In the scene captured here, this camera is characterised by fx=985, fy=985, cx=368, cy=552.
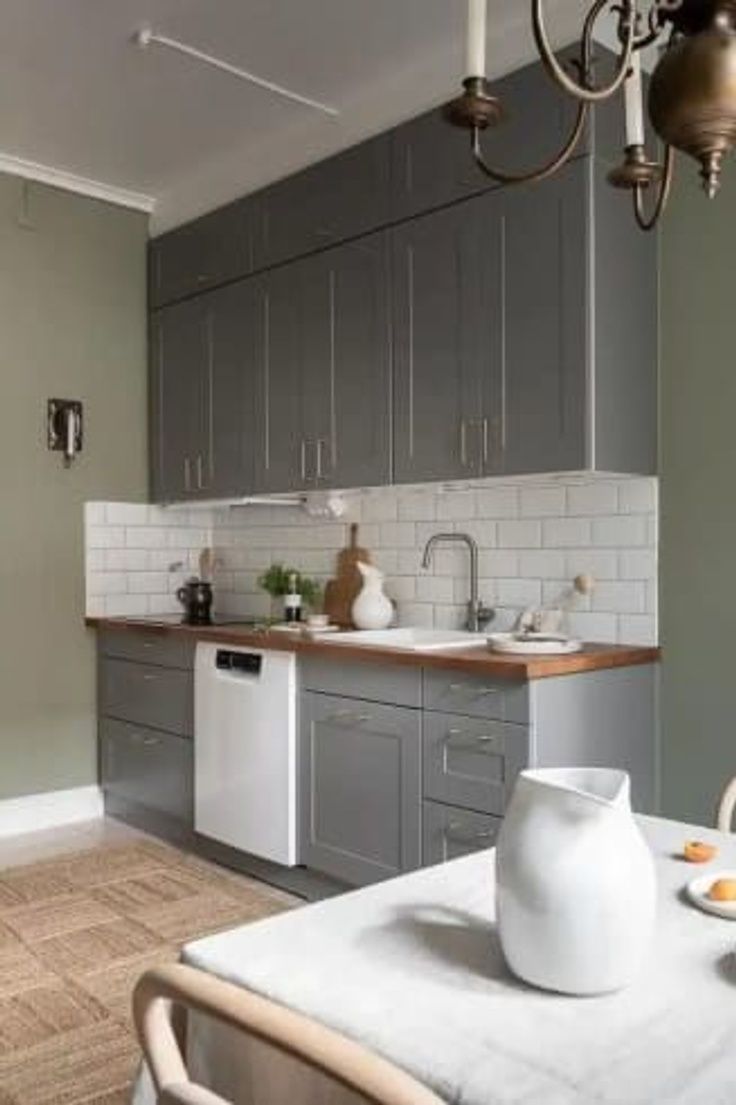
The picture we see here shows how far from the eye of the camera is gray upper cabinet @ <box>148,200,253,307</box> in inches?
163

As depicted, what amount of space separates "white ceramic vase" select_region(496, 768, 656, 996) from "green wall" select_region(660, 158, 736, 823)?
206cm

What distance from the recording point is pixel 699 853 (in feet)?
4.76

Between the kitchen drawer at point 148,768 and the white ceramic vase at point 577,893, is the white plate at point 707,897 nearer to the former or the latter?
the white ceramic vase at point 577,893

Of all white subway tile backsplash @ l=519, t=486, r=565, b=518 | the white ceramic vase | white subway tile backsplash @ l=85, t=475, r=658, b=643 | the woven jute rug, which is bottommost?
the woven jute rug

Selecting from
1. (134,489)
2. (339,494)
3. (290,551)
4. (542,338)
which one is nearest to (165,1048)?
(542,338)

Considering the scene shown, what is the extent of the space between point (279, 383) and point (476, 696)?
1716mm

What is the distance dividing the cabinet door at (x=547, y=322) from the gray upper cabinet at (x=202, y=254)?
1443 millimetres

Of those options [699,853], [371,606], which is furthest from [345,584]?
[699,853]

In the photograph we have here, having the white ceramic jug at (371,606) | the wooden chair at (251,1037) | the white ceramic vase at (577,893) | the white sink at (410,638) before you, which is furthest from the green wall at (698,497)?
the wooden chair at (251,1037)

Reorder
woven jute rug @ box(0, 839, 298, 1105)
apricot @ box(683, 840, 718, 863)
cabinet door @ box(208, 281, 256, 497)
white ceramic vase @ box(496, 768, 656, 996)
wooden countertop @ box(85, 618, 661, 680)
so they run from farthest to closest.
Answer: cabinet door @ box(208, 281, 256, 497), wooden countertop @ box(85, 618, 661, 680), woven jute rug @ box(0, 839, 298, 1105), apricot @ box(683, 840, 718, 863), white ceramic vase @ box(496, 768, 656, 996)

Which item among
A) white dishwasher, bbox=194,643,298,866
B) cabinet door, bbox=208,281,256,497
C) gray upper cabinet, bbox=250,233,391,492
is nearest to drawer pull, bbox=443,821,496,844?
white dishwasher, bbox=194,643,298,866

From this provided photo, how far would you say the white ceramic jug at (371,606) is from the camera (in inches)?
149

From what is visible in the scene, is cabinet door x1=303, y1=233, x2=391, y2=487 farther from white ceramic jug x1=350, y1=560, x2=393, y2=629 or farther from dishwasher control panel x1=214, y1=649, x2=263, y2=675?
dishwasher control panel x1=214, y1=649, x2=263, y2=675

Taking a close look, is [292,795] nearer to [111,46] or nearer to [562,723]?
[562,723]
